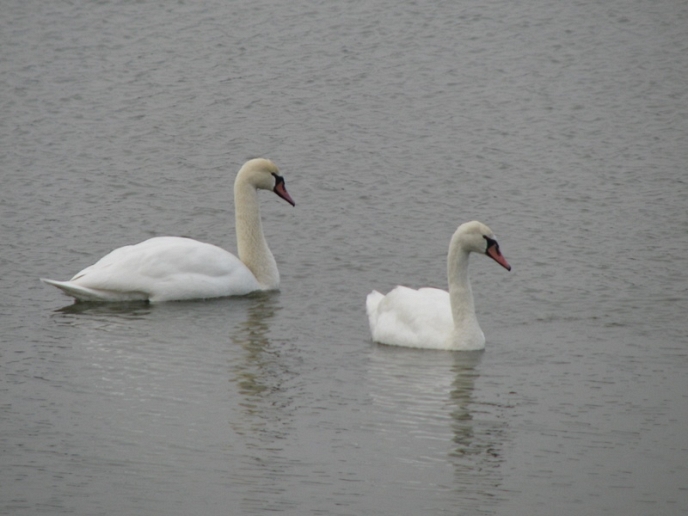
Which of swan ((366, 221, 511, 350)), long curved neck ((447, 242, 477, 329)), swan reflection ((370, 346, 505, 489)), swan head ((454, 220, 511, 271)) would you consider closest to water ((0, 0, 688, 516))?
swan reflection ((370, 346, 505, 489))

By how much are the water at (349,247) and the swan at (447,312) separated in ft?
0.52

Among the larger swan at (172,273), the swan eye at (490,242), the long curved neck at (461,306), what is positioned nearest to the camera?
the long curved neck at (461,306)

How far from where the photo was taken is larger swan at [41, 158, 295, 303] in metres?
11.2

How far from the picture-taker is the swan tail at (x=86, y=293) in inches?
428

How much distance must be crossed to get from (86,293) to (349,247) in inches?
99.7

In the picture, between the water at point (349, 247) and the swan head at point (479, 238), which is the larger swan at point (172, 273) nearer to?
the water at point (349, 247)

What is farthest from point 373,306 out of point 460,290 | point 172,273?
point 172,273

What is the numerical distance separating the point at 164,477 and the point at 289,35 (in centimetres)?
1249

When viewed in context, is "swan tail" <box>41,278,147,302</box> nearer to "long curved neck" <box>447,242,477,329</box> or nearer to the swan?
the swan

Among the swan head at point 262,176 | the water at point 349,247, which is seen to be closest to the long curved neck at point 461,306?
the water at point 349,247

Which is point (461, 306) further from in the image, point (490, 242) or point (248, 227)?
point (248, 227)

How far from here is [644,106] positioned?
16.6 metres

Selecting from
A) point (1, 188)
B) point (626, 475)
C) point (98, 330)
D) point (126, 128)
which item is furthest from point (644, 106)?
point (626, 475)

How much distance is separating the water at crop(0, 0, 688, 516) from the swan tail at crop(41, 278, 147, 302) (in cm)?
22
